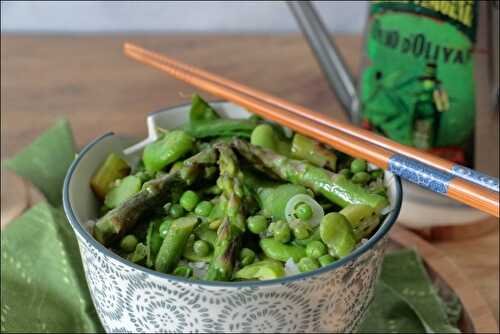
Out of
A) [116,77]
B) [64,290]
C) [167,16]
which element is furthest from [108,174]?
[167,16]

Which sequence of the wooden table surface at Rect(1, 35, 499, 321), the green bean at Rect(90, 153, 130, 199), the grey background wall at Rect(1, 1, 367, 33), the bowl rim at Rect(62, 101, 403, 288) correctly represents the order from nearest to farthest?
the bowl rim at Rect(62, 101, 403, 288) < the green bean at Rect(90, 153, 130, 199) < the wooden table surface at Rect(1, 35, 499, 321) < the grey background wall at Rect(1, 1, 367, 33)

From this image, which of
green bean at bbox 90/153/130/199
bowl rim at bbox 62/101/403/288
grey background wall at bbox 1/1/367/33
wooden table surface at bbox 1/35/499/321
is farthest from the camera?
grey background wall at bbox 1/1/367/33

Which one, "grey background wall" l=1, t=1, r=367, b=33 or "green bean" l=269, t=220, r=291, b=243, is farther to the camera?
"grey background wall" l=1, t=1, r=367, b=33

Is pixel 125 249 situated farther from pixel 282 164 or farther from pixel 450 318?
pixel 450 318

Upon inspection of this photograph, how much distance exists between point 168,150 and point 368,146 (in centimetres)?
12

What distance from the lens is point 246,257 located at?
14.4 inches

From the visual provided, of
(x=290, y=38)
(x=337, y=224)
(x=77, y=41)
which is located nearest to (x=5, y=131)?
(x=77, y=41)

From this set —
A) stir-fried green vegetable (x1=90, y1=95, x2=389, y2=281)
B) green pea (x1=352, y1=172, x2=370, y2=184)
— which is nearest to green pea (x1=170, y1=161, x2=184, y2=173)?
stir-fried green vegetable (x1=90, y1=95, x2=389, y2=281)

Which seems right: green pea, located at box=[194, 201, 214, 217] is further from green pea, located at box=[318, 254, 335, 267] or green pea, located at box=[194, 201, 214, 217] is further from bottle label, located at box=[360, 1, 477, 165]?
bottle label, located at box=[360, 1, 477, 165]

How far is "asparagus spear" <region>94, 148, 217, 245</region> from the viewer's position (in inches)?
15.1

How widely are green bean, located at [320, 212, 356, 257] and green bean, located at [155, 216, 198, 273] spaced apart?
71mm

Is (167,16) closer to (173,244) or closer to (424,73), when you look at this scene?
(424,73)

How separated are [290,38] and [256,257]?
65cm

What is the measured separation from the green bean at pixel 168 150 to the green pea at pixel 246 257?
8 centimetres
